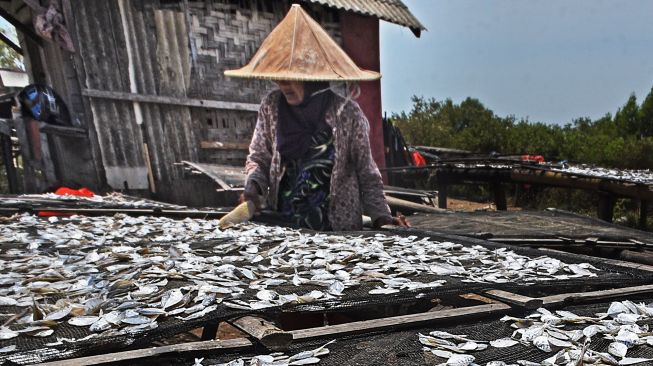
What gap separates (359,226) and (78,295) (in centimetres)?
265

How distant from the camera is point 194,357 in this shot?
140cm

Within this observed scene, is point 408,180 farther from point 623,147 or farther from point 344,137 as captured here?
point 344,137

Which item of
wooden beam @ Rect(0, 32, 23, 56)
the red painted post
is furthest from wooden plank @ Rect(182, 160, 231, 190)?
wooden beam @ Rect(0, 32, 23, 56)

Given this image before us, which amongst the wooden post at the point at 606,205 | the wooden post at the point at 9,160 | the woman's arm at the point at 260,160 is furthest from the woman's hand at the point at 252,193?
the wooden post at the point at 606,205

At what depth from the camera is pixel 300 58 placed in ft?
13.0

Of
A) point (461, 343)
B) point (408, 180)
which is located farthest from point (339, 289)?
point (408, 180)

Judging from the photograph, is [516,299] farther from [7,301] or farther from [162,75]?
[162,75]

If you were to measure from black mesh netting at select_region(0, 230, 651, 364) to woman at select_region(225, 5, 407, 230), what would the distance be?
135 cm

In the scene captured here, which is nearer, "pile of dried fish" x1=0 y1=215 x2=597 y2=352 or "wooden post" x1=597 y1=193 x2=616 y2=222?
Answer: "pile of dried fish" x1=0 y1=215 x2=597 y2=352

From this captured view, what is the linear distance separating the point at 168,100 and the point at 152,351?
24.9 ft

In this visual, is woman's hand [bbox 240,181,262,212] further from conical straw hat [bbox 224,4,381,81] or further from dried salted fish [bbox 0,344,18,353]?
dried salted fish [bbox 0,344,18,353]

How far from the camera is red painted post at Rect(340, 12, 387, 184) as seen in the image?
1019 cm

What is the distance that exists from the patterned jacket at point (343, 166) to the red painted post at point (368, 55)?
646cm

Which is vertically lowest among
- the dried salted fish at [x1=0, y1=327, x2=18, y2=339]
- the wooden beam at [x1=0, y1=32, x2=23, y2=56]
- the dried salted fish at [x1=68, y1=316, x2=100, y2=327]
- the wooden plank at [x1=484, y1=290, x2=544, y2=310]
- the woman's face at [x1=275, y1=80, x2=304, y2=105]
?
the wooden plank at [x1=484, y1=290, x2=544, y2=310]
